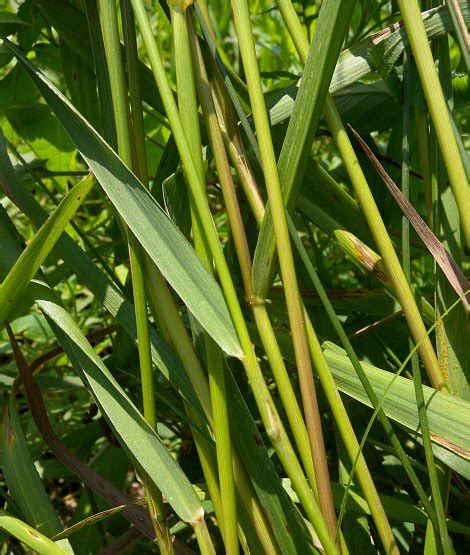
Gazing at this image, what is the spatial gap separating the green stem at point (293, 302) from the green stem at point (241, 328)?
0.02 meters

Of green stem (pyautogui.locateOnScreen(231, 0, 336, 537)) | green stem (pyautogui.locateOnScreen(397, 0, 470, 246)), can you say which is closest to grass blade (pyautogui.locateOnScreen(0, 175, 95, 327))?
green stem (pyautogui.locateOnScreen(231, 0, 336, 537))

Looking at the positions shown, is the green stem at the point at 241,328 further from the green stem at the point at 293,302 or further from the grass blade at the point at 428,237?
the grass blade at the point at 428,237

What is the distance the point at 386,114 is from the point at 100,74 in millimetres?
329

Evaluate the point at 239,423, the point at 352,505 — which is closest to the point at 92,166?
the point at 239,423

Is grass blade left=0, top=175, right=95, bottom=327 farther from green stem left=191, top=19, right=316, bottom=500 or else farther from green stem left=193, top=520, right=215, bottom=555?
green stem left=193, top=520, right=215, bottom=555

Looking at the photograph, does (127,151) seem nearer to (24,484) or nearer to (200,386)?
(200,386)

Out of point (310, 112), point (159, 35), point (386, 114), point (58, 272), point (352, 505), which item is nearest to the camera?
point (310, 112)

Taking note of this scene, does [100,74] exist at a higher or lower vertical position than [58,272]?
higher

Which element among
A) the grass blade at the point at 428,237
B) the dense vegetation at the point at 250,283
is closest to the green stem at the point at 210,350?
the dense vegetation at the point at 250,283

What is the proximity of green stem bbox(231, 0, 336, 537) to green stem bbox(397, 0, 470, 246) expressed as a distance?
0.11 metres

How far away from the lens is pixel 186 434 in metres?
0.87

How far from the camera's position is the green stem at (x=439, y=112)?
1.60ft

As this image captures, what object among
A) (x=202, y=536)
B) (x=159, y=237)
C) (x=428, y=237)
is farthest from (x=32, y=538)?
(x=428, y=237)

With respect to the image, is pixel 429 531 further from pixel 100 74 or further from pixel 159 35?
pixel 159 35
